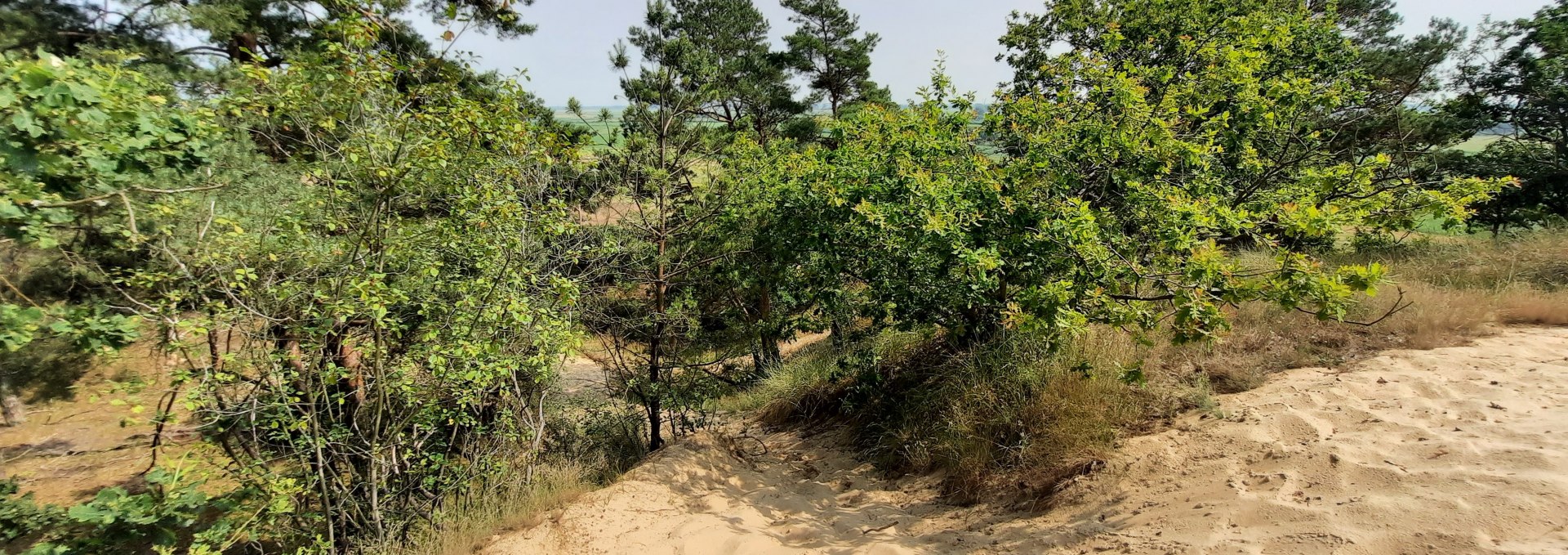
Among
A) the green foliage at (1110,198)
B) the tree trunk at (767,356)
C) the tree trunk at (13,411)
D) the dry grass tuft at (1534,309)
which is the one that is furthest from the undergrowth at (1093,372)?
the tree trunk at (13,411)

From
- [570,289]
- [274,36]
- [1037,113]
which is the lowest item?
[570,289]

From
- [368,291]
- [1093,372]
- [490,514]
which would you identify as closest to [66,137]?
[368,291]

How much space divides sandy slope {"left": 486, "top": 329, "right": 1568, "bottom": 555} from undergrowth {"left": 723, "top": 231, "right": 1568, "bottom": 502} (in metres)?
0.22

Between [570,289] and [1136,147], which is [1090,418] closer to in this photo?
[1136,147]

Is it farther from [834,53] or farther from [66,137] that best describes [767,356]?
[834,53]

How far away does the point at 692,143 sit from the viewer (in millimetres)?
6137

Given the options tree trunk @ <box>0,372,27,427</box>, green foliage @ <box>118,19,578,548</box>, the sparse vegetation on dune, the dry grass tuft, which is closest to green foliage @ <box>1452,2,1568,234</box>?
the sparse vegetation on dune

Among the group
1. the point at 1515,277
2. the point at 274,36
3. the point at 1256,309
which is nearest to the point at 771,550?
the point at 1256,309

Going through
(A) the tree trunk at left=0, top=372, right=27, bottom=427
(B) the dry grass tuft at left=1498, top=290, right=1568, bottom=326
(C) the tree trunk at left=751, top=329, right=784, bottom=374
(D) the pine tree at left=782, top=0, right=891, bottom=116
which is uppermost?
(D) the pine tree at left=782, top=0, right=891, bottom=116

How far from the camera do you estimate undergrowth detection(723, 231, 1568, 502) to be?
13.6 feet

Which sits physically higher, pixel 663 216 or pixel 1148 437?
pixel 663 216

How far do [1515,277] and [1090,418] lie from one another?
537 cm

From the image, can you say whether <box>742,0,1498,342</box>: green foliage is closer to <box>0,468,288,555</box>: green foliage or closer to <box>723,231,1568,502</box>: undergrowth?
<box>723,231,1568,502</box>: undergrowth

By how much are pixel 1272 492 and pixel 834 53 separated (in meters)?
19.7
